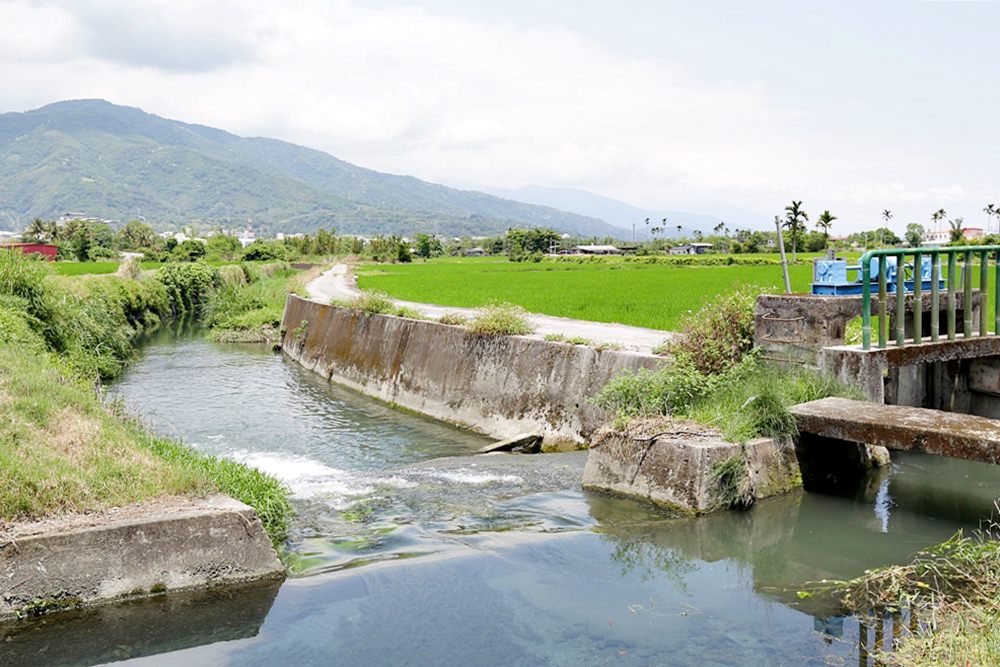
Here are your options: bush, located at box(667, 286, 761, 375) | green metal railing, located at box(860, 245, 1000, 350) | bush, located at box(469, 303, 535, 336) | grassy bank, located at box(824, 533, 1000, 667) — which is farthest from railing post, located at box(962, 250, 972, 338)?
bush, located at box(469, 303, 535, 336)

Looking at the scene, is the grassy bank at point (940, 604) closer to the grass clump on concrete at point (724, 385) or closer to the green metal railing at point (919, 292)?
the grass clump on concrete at point (724, 385)

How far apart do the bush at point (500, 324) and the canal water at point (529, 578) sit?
4.78 metres

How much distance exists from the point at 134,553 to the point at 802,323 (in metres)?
7.20

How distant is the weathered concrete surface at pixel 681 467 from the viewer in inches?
311

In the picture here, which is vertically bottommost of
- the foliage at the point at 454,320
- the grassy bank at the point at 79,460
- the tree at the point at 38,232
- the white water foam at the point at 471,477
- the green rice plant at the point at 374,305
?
the white water foam at the point at 471,477

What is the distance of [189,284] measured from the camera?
43688mm

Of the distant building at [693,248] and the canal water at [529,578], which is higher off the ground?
the distant building at [693,248]

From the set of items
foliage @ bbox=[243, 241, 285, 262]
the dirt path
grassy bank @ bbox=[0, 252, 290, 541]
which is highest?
foliage @ bbox=[243, 241, 285, 262]

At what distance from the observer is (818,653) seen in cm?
523

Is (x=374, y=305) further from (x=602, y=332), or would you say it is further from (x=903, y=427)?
(x=903, y=427)

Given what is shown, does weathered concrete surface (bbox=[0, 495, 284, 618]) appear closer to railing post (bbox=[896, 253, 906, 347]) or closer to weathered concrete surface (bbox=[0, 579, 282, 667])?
weathered concrete surface (bbox=[0, 579, 282, 667])

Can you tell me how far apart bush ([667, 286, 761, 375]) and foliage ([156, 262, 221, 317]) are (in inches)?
1402

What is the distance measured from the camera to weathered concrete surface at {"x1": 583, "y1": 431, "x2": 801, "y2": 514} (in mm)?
7902

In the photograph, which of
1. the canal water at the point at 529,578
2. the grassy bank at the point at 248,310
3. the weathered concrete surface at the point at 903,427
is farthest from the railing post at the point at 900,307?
the grassy bank at the point at 248,310
